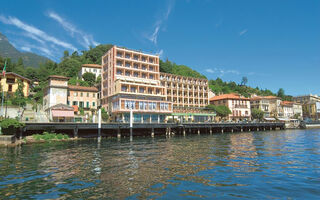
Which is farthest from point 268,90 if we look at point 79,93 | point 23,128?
point 23,128

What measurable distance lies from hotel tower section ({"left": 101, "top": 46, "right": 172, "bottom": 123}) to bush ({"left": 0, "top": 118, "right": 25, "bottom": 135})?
944 inches

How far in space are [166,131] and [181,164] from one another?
3531 centimetres

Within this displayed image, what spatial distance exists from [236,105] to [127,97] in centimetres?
5359

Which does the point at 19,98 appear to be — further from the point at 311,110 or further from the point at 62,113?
the point at 311,110

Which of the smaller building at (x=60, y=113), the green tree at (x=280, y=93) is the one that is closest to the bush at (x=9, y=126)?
the smaller building at (x=60, y=113)

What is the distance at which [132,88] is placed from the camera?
63.9 meters

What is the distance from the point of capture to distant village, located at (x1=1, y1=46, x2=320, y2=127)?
56.5m

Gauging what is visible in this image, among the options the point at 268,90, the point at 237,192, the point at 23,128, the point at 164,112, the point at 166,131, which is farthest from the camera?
the point at 268,90

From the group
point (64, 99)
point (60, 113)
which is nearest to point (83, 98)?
point (64, 99)

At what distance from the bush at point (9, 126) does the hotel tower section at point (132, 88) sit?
24.0 metres

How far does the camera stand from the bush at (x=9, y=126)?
3180 centimetres

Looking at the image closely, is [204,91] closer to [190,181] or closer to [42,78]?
[42,78]

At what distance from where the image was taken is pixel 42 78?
274 feet

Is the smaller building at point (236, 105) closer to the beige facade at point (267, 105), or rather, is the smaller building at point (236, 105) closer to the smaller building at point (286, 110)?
the beige facade at point (267, 105)
